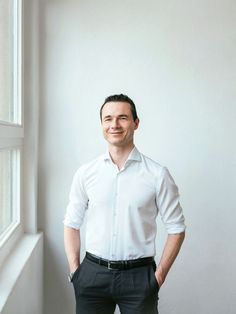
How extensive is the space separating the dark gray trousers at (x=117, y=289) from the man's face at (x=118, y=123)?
0.55 metres

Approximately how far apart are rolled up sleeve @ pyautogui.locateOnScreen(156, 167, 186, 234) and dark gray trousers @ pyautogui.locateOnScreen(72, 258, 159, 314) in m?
0.20

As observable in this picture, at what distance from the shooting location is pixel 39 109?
220 cm

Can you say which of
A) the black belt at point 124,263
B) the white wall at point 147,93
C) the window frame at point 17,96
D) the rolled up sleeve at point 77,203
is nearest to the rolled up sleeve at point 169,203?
the black belt at point 124,263

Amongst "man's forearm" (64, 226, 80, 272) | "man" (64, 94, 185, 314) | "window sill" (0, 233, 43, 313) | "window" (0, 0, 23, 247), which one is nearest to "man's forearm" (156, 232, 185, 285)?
"man" (64, 94, 185, 314)

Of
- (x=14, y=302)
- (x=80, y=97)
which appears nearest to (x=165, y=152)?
(x=80, y=97)

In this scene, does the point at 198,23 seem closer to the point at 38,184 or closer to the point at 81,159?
the point at 81,159

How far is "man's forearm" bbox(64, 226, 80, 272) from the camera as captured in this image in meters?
1.63

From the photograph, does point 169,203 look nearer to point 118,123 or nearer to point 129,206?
point 129,206

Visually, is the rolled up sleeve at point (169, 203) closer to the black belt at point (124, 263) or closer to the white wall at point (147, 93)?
the black belt at point (124, 263)

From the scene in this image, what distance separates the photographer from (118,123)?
1.51 meters

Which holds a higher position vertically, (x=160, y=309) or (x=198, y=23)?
(x=198, y=23)

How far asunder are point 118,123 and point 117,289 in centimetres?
70

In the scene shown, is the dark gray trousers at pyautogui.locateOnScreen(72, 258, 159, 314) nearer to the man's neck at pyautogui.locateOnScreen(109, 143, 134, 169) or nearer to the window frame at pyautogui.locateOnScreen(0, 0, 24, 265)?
the man's neck at pyautogui.locateOnScreen(109, 143, 134, 169)

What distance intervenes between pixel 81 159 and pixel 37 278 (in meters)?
0.76
